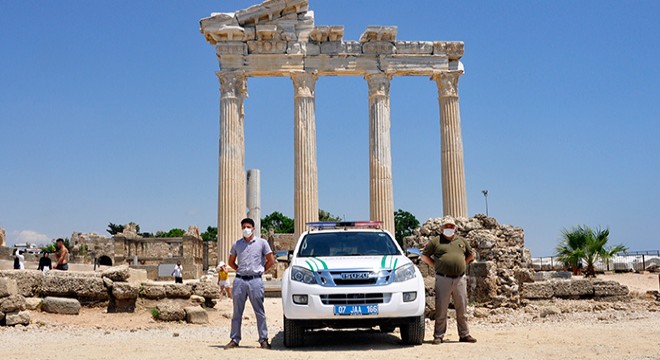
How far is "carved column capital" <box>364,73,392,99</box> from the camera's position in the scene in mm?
29844

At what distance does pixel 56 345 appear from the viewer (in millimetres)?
10023

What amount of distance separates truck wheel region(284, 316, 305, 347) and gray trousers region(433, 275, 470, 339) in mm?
Result: 1937

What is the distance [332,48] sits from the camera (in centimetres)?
3000

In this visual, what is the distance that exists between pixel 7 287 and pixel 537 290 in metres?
11.3

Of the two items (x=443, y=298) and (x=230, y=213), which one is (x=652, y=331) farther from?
(x=230, y=213)

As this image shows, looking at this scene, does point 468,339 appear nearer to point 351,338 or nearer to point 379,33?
point 351,338

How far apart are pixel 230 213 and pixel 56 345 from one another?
18863mm

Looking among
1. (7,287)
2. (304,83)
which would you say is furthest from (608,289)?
(304,83)

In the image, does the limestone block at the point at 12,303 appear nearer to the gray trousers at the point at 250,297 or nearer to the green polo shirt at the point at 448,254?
the gray trousers at the point at 250,297

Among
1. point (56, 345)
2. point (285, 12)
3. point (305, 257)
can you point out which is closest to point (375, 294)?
point (305, 257)

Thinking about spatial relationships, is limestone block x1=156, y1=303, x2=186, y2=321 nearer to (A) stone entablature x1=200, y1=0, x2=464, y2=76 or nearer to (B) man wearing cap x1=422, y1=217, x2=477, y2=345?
(B) man wearing cap x1=422, y1=217, x2=477, y2=345

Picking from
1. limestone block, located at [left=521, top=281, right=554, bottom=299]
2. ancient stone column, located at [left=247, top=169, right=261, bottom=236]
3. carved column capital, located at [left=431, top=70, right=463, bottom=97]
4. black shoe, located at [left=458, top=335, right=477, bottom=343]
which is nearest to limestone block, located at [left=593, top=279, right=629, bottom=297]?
limestone block, located at [left=521, top=281, right=554, bottom=299]

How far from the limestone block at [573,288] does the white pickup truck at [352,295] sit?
25.7 feet

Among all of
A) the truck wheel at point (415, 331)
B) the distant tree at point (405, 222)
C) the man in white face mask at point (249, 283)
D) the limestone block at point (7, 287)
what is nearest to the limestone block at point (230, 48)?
the limestone block at point (7, 287)
